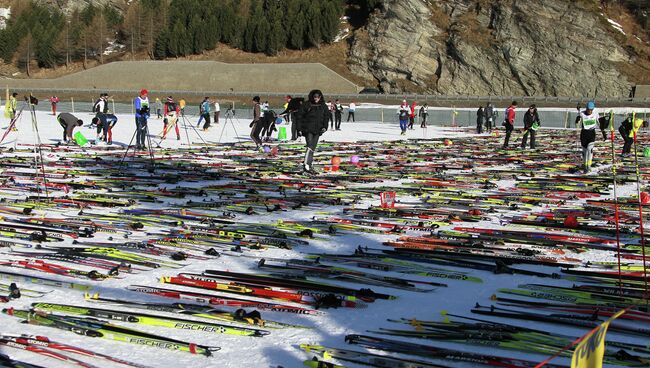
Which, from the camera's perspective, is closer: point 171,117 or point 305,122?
point 305,122

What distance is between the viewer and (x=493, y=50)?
87250 mm

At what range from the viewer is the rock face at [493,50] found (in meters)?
84.6

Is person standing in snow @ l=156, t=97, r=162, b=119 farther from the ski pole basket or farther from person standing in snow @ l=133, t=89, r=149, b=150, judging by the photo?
the ski pole basket

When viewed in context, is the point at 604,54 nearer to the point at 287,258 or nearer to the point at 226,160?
the point at 226,160

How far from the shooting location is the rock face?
84625 mm

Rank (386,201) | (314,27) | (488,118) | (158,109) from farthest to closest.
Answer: (314,27), (158,109), (488,118), (386,201)

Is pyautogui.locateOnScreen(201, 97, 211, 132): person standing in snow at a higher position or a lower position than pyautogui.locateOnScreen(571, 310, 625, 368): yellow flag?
higher

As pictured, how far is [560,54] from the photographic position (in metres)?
85.2

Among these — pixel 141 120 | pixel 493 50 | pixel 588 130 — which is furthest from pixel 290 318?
pixel 493 50

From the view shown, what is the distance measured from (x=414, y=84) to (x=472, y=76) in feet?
20.5

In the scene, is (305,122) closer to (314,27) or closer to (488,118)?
(488,118)

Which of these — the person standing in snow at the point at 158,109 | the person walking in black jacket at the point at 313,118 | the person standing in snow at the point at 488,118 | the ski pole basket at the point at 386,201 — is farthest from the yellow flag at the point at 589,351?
the person standing in snow at the point at 158,109

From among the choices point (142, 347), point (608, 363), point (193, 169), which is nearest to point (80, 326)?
point (142, 347)

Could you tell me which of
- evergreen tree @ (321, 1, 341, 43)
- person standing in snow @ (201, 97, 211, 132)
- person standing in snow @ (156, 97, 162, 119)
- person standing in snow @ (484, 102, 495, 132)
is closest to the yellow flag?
person standing in snow @ (201, 97, 211, 132)
